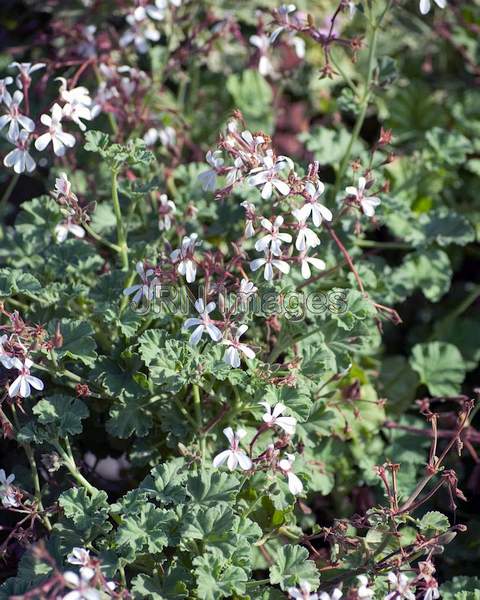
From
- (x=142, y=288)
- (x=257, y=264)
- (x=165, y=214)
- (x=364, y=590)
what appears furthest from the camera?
(x=165, y=214)

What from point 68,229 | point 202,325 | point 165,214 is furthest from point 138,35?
point 202,325

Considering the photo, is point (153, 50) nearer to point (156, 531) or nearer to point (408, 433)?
point (408, 433)

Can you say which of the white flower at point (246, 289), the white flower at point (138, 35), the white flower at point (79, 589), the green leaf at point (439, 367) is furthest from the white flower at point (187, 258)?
the white flower at point (138, 35)

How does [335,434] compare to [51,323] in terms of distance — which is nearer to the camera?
[51,323]

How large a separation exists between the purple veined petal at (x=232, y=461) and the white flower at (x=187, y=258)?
0.47m

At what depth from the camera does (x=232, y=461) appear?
2100 mm

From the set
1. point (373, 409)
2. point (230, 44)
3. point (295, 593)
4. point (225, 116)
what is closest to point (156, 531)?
point (295, 593)

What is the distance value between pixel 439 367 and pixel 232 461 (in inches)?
49.0

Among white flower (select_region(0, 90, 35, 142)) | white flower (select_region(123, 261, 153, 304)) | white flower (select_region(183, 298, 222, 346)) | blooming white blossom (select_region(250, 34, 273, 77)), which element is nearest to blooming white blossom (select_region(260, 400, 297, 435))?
white flower (select_region(183, 298, 222, 346))

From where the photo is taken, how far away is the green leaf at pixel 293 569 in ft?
6.92

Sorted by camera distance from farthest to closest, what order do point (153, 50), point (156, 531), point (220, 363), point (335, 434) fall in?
1. point (153, 50)
2. point (335, 434)
3. point (220, 363)
4. point (156, 531)

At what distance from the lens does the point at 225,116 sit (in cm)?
364

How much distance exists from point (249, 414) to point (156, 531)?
651 mm

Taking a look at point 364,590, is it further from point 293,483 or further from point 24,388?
point 24,388
